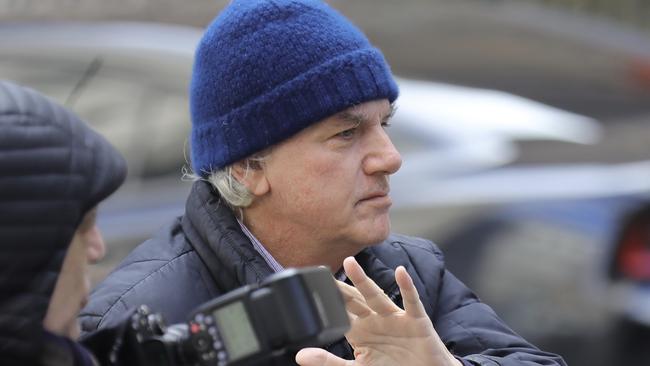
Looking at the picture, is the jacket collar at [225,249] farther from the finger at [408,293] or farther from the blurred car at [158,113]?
the blurred car at [158,113]

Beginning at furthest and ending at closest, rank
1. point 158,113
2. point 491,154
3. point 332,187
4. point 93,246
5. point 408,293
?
point 158,113
point 491,154
point 332,187
point 408,293
point 93,246

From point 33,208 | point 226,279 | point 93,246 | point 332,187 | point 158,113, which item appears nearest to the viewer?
point 33,208

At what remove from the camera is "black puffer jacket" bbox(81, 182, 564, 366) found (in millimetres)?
2525

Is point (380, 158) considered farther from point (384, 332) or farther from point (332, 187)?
point (384, 332)

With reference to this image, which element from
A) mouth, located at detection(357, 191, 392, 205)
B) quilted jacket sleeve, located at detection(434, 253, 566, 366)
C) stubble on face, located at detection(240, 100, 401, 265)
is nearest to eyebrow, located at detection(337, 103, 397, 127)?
stubble on face, located at detection(240, 100, 401, 265)

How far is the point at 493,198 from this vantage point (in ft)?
13.6

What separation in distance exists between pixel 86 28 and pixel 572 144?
1754mm

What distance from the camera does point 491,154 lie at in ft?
14.2

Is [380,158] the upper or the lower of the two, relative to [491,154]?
upper

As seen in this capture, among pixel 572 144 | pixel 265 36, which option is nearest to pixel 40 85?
pixel 572 144

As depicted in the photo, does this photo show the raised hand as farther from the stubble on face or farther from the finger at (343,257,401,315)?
the stubble on face

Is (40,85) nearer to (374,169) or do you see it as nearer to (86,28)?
(86,28)

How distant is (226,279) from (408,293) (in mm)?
469

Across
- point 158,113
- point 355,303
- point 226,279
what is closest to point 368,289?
point 355,303
